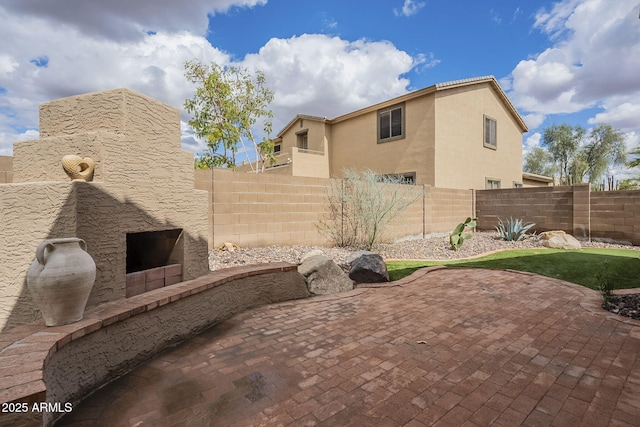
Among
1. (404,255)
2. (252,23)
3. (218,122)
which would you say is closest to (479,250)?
(404,255)

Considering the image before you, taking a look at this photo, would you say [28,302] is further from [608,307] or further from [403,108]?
[403,108]

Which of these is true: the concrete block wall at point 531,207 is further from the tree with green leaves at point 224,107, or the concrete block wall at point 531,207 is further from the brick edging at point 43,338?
the brick edging at point 43,338

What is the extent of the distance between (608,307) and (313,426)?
467cm

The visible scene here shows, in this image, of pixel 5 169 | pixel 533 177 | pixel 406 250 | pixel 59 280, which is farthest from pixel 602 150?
pixel 5 169

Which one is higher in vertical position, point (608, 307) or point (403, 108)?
point (403, 108)

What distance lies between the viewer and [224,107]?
13.7 m

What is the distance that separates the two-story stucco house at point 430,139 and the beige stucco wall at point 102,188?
444 inches

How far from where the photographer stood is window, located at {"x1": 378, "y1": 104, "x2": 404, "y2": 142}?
14195 mm

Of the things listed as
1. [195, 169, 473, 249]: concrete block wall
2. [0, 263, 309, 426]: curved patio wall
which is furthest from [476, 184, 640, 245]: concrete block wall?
[0, 263, 309, 426]: curved patio wall

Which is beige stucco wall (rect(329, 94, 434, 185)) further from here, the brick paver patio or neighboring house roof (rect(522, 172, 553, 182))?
neighboring house roof (rect(522, 172, 553, 182))

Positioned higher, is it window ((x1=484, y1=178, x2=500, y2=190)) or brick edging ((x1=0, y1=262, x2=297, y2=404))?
window ((x1=484, y1=178, x2=500, y2=190))

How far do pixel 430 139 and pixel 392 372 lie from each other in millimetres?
12391

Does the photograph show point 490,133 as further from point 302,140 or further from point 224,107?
point 224,107

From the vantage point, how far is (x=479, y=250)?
30.3ft
